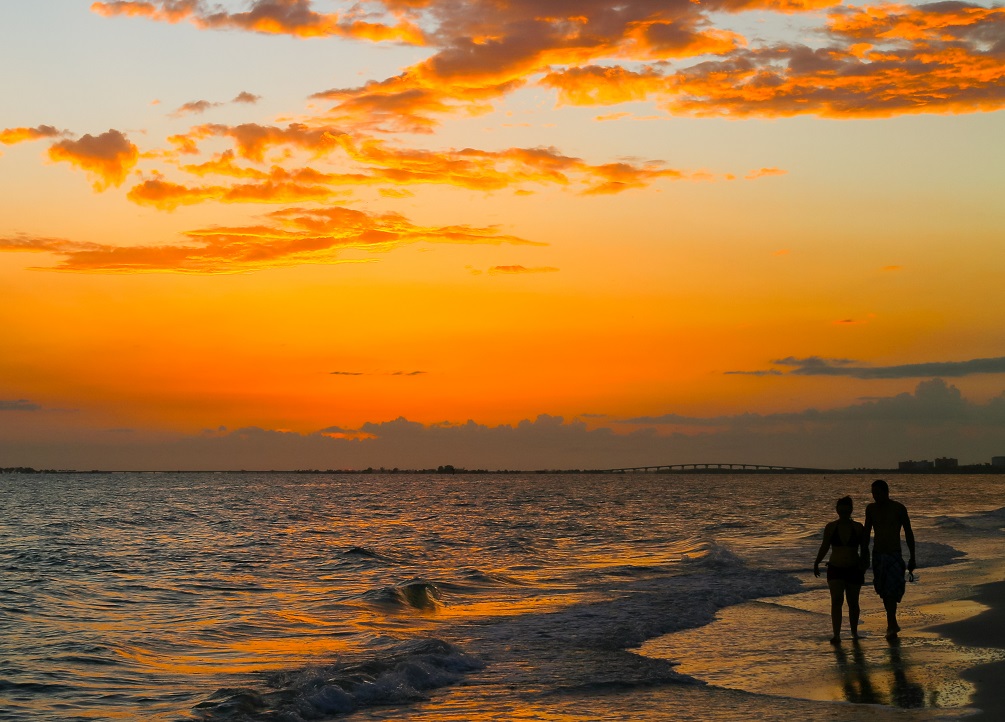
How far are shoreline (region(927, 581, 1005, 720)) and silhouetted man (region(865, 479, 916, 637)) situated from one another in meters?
1.19

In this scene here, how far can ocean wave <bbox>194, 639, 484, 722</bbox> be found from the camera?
40.3 ft

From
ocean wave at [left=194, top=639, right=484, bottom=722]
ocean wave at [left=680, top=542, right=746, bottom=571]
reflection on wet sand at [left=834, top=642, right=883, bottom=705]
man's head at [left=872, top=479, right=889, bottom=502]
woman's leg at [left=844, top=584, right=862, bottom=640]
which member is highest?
man's head at [left=872, top=479, right=889, bottom=502]

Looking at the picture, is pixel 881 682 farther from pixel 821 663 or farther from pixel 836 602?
pixel 836 602

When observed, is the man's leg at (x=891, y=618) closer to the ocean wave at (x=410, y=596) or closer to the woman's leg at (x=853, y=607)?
the woman's leg at (x=853, y=607)

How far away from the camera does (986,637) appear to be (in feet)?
49.5

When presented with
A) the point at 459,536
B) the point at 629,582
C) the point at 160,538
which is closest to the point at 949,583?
the point at 629,582

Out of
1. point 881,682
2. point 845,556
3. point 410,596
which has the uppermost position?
point 845,556

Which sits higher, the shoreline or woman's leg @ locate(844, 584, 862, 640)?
woman's leg @ locate(844, 584, 862, 640)

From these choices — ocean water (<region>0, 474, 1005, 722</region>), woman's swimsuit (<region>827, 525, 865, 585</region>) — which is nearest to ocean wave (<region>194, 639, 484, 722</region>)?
ocean water (<region>0, 474, 1005, 722</region>)

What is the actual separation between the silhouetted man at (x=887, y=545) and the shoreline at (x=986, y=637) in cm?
119

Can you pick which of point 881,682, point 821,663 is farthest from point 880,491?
point 881,682

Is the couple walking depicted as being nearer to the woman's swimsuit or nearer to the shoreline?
the woman's swimsuit

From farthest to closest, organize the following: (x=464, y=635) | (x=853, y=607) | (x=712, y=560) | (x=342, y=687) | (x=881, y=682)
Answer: (x=712, y=560), (x=464, y=635), (x=853, y=607), (x=342, y=687), (x=881, y=682)

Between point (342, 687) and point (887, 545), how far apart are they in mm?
8660
